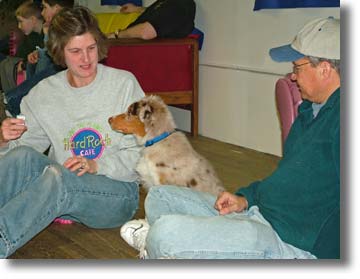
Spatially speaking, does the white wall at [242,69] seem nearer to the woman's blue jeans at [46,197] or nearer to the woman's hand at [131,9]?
the woman's hand at [131,9]

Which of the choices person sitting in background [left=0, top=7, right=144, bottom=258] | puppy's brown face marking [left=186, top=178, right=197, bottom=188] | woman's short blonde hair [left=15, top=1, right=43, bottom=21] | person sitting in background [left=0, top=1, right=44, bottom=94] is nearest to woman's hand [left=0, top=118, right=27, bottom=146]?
person sitting in background [left=0, top=7, right=144, bottom=258]

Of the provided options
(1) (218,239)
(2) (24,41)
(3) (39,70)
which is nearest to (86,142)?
(1) (218,239)

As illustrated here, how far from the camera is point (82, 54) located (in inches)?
97.4

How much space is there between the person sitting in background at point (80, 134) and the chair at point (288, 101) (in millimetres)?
603

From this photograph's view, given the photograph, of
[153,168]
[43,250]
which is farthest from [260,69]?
[43,250]

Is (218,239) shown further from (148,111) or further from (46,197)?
Answer: (148,111)

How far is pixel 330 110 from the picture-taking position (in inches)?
64.3

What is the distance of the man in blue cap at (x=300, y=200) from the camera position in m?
1.65

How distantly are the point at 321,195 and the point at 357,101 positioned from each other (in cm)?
30

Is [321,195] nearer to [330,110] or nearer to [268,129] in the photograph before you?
[330,110]

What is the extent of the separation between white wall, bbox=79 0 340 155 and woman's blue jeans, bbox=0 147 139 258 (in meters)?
1.96

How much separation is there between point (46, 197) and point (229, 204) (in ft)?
2.18

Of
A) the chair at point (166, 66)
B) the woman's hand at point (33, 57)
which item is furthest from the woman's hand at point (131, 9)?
the woman's hand at point (33, 57)

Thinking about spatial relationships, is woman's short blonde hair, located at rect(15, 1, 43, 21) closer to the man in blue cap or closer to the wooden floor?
the wooden floor
